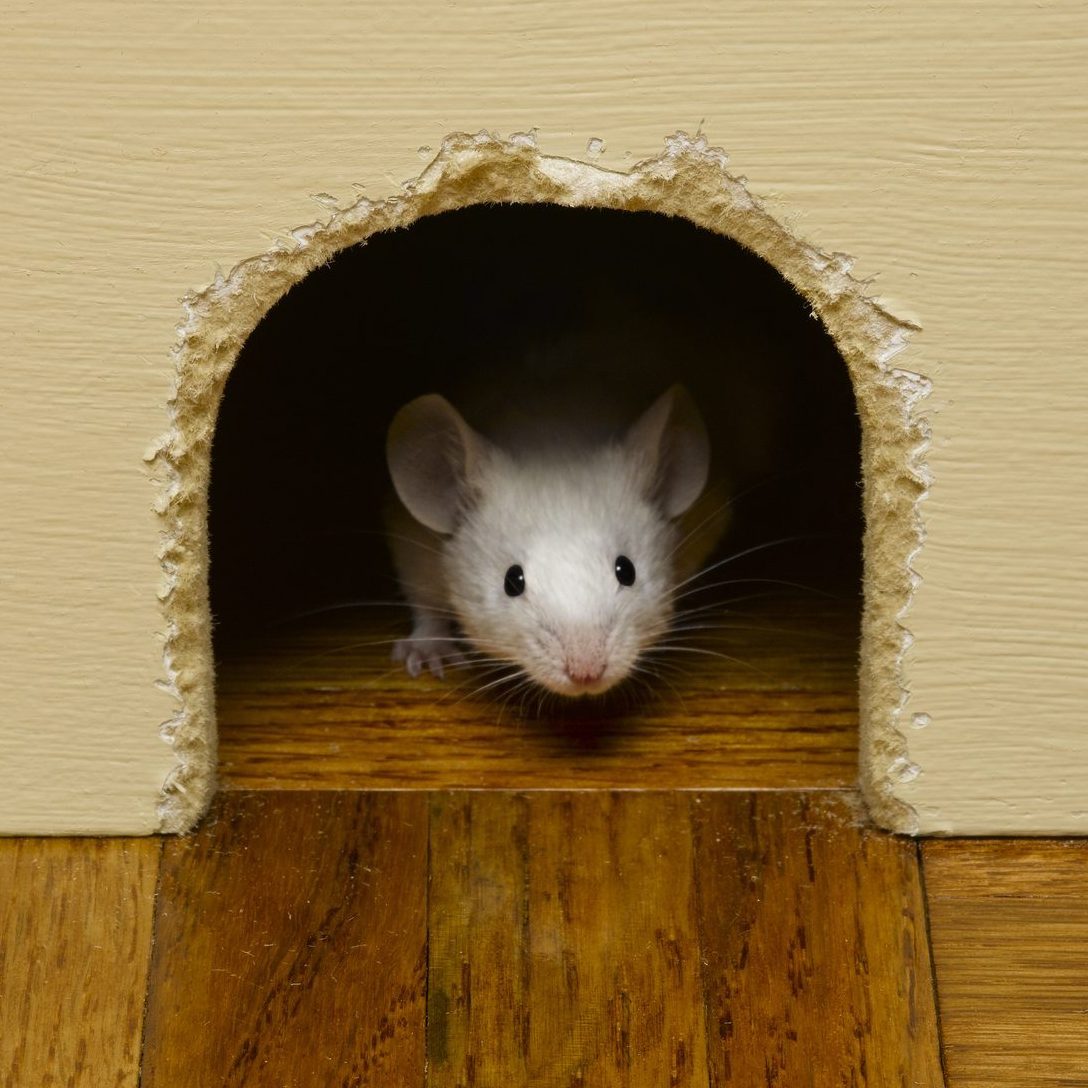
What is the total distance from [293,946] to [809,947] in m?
0.66

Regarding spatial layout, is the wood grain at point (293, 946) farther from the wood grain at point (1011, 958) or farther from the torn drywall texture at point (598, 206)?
the wood grain at point (1011, 958)

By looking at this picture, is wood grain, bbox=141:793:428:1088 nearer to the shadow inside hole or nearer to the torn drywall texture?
the torn drywall texture

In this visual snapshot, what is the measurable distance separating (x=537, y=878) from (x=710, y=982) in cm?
28

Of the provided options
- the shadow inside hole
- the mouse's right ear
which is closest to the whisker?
the shadow inside hole

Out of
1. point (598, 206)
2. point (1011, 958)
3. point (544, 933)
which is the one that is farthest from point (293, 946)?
point (598, 206)

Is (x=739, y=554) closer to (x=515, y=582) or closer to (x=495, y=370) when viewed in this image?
(x=515, y=582)

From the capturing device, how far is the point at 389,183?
1806 mm

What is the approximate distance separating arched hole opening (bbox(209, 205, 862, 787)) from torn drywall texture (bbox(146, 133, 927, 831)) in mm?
242

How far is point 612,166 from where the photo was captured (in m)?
1.80

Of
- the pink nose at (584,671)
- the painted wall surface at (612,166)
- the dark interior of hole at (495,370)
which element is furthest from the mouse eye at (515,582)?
the painted wall surface at (612,166)

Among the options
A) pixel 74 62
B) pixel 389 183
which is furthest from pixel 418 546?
pixel 74 62

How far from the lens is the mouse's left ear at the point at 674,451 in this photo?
2410 mm

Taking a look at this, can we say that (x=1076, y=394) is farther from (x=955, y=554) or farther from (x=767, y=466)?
(x=767, y=466)

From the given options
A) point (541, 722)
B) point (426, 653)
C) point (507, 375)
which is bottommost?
point (541, 722)
